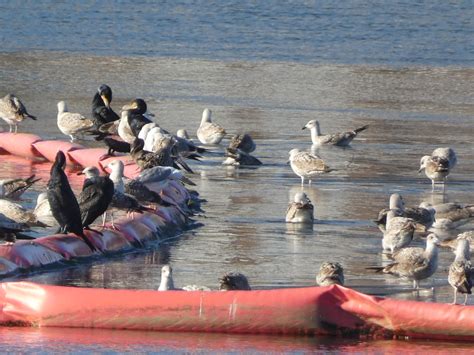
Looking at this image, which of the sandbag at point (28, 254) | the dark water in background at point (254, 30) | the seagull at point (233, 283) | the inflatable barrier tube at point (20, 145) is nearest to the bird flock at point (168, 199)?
the seagull at point (233, 283)

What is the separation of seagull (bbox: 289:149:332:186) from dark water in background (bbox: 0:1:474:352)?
25 centimetres

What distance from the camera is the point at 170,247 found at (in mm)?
12680

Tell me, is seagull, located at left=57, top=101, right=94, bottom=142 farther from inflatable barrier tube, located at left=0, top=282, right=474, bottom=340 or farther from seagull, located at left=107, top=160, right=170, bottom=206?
inflatable barrier tube, located at left=0, top=282, right=474, bottom=340

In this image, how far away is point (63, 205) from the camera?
1166cm

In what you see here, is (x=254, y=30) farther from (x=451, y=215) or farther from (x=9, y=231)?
(x=9, y=231)

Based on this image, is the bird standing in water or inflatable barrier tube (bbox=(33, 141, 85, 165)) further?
inflatable barrier tube (bbox=(33, 141, 85, 165))

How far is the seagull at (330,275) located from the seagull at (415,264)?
0.65m

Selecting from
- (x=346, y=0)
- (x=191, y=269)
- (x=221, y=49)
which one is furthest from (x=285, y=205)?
(x=346, y=0)

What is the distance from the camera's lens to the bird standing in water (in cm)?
1170

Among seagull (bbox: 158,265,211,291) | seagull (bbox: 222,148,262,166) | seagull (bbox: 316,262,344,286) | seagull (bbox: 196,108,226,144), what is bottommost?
seagull (bbox: 158,265,211,291)

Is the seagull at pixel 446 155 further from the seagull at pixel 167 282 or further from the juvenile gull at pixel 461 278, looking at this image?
the seagull at pixel 167 282

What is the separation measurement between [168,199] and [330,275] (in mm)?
3837

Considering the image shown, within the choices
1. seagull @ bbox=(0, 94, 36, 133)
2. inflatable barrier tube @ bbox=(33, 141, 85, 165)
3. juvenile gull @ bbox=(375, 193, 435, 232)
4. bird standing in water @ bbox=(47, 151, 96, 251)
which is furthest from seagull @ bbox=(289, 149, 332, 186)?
seagull @ bbox=(0, 94, 36, 133)

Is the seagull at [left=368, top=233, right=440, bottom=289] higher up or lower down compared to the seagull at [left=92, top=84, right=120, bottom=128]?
lower down
